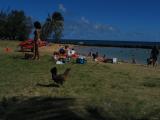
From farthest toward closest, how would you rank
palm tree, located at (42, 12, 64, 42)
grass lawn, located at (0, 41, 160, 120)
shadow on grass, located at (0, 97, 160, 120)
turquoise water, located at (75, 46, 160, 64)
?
palm tree, located at (42, 12, 64, 42) < turquoise water, located at (75, 46, 160, 64) < grass lawn, located at (0, 41, 160, 120) < shadow on grass, located at (0, 97, 160, 120)

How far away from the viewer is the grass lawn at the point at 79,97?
33.2 feet

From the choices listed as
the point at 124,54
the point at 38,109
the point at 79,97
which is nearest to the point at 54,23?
the point at 124,54

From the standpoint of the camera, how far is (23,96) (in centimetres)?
1252

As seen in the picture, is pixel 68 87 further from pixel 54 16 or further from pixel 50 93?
pixel 54 16

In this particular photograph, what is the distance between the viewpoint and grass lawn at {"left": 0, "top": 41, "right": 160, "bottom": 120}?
10125mm

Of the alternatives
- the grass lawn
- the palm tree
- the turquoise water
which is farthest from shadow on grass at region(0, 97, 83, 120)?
the palm tree

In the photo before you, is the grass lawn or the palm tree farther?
the palm tree

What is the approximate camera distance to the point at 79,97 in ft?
40.9

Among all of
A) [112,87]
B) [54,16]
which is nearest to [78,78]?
[112,87]

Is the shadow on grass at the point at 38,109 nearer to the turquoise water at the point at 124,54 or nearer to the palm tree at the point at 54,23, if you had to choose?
the turquoise water at the point at 124,54

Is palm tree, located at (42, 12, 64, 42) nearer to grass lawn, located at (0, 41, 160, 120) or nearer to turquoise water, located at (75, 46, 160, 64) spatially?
turquoise water, located at (75, 46, 160, 64)

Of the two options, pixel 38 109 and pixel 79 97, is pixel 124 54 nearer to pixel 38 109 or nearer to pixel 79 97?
pixel 79 97

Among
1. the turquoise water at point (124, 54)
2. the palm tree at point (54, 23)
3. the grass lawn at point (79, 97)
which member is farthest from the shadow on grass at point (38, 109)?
the palm tree at point (54, 23)

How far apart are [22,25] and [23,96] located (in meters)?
81.1
